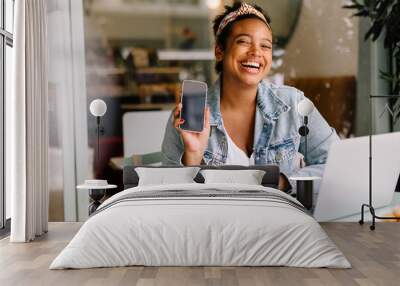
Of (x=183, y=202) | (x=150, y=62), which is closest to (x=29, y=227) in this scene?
(x=183, y=202)

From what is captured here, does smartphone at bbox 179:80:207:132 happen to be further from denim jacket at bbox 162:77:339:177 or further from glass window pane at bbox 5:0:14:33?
glass window pane at bbox 5:0:14:33

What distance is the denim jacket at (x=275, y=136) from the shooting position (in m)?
6.91

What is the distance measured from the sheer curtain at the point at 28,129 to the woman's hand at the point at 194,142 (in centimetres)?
150

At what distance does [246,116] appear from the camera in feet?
22.8

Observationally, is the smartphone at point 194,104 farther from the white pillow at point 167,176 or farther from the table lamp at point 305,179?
the table lamp at point 305,179

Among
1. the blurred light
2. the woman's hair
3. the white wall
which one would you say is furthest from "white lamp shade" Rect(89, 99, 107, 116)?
the white wall

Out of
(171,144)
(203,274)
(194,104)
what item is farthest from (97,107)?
(203,274)

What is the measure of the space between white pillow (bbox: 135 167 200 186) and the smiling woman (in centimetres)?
32

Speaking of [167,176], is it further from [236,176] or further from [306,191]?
[306,191]

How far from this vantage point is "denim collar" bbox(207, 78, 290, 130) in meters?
6.98

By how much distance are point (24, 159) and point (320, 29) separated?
337 cm

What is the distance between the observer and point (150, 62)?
6.99m

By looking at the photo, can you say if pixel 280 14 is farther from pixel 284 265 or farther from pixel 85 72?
pixel 284 265

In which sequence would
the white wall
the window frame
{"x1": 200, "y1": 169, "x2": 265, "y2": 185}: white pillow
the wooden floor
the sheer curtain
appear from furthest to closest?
the white wall < {"x1": 200, "y1": 169, "x2": 265, "y2": 185}: white pillow < the window frame < the sheer curtain < the wooden floor
